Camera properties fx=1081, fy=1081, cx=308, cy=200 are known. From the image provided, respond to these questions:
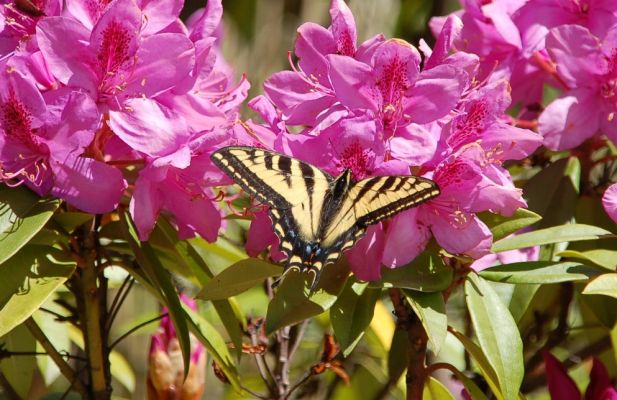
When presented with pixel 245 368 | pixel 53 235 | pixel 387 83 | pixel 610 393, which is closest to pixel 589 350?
pixel 610 393

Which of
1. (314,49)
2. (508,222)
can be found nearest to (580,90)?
(508,222)

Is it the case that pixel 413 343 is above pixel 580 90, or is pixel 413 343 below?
below

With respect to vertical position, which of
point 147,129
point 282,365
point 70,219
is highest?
point 147,129

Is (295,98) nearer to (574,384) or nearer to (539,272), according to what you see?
(539,272)

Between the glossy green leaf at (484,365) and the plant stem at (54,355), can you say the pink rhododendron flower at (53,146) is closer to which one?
the plant stem at (54,355)

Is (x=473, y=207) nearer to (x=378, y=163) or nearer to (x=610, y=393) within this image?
(x=378, y=163)

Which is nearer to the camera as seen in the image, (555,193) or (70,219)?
(70,219)

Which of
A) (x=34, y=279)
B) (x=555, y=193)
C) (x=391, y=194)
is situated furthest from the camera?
(x=555, y=193)

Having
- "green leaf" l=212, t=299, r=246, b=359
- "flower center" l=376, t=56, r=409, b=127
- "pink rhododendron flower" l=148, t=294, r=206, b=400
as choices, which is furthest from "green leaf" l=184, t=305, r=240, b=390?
"flower center" l=376, t=56, r=409, b=127
